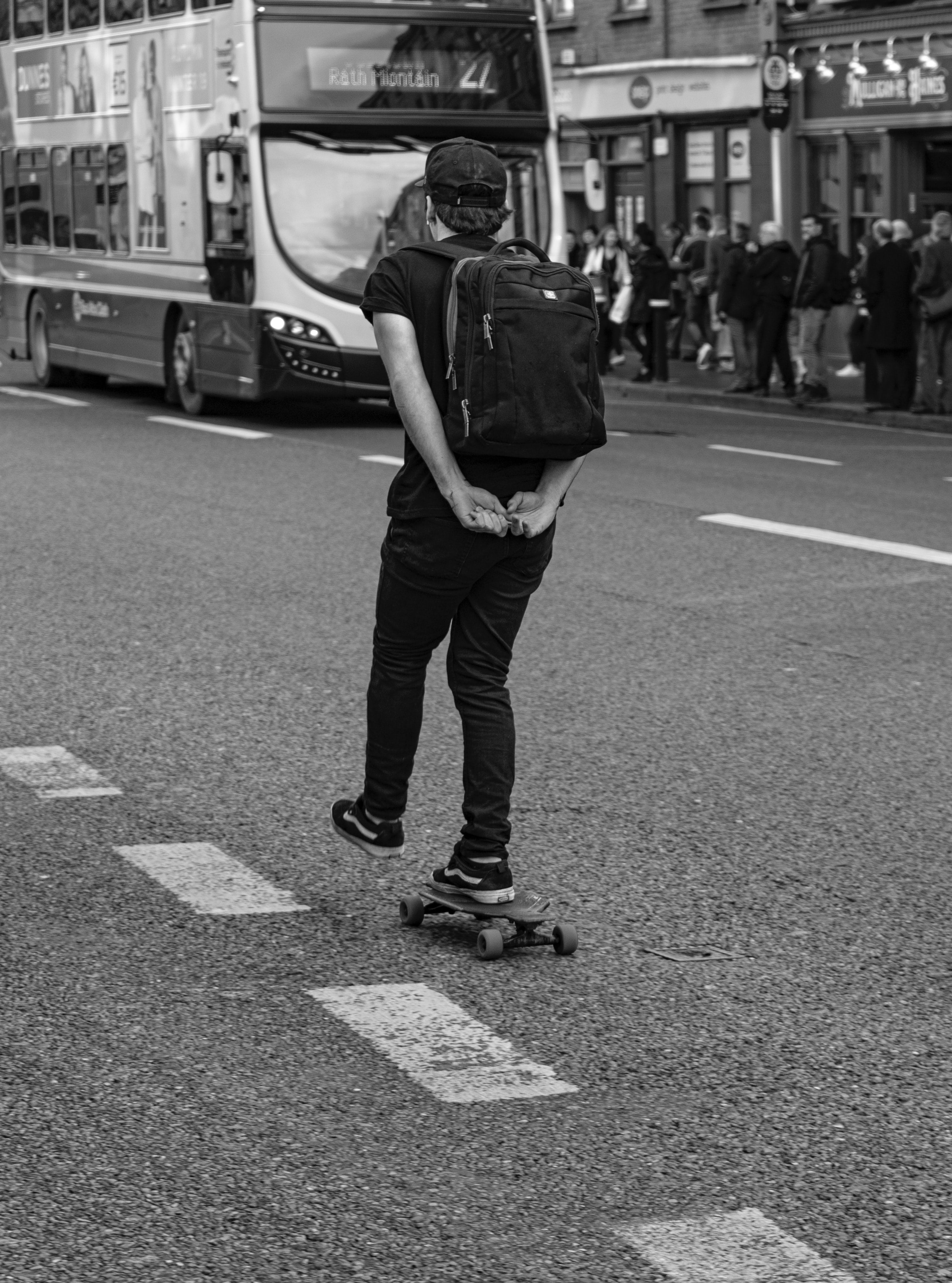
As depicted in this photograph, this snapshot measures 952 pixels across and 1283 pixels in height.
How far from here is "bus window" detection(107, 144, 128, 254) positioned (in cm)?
2222

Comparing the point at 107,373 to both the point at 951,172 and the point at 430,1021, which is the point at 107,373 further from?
the point at 430,1021

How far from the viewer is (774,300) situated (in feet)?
77.0

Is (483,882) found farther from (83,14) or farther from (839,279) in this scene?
(83,14)

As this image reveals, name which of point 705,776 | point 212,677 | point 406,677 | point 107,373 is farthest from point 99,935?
point 107,373

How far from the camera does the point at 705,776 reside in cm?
700

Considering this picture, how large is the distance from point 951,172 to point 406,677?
24.5 metres

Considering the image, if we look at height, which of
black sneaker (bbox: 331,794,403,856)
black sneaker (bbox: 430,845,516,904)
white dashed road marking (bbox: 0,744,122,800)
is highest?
black sneaker (bbox: 331,794,403,856)

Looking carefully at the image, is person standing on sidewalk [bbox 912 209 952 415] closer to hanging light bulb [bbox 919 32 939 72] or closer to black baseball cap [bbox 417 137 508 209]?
hanging light bulb [bbox 919 32 939 72]

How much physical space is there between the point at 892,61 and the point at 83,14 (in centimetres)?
1047

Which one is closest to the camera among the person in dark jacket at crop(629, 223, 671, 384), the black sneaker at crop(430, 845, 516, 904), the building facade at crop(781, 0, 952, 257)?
the black sneaker at crop(430, 845, 516, 904)

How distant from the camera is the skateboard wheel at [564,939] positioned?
16.9ft

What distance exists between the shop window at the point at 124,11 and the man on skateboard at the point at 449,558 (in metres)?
17.3

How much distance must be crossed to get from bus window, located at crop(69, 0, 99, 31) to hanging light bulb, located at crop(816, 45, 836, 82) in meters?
10.8

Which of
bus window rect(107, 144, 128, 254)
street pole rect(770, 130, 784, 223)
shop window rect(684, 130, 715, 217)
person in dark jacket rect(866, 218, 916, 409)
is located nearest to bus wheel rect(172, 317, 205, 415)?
bus window rect(107, 144, 128, 254)
